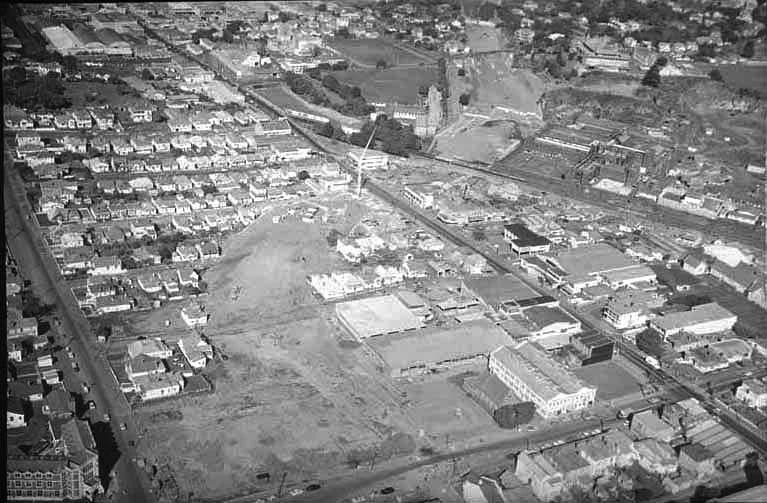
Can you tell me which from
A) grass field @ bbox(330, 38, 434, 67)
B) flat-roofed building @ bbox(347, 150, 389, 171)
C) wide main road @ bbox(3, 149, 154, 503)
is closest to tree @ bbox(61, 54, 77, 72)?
wide main road @ bbox(3, 149, 154, 503)

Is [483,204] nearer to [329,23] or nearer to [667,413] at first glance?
[667,413]

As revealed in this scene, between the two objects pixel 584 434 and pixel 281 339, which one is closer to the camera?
pixel 584 434

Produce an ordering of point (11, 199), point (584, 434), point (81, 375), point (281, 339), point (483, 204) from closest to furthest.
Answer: point (584, 434), point (81, 375), point (281, 339), point (11, 199), point (483, 204)

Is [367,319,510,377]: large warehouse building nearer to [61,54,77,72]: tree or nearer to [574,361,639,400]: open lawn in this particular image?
[574,361,639,400]: open lawn

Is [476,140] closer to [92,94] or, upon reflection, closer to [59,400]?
[92,94]

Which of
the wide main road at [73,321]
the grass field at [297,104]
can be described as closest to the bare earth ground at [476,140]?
the grass field at [297,104]

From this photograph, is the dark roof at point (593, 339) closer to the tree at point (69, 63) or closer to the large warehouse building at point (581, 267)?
the large warehouse building at point (581, 267)

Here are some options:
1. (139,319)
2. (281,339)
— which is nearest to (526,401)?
(281,339)
